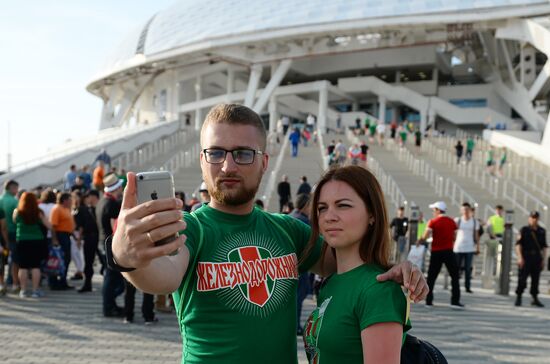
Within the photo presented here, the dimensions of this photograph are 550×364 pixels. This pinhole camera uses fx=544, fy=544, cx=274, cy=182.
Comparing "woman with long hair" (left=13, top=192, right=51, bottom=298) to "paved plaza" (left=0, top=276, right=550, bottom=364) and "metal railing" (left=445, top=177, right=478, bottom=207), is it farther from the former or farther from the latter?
"metal railing" (left=445, top=177, right=478, bottom=207)

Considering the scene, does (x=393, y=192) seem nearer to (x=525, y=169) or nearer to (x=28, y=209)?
(x=525, y=169)

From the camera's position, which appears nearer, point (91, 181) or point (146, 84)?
point (91, 181)

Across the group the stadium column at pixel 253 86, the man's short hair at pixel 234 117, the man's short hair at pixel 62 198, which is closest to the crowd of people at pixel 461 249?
the man's short hair at pixel 62 198

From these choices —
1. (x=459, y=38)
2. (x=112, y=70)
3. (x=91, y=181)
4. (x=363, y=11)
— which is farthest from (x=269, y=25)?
(x=91, y=181)

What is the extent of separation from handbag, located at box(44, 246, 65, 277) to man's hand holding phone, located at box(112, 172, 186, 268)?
6813mm

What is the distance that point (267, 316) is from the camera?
6.57 feet

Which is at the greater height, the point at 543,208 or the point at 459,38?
the point at 459,38

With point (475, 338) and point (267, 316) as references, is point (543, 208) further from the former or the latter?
point (267, 316)

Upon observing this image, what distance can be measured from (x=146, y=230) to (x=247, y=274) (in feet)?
2.29

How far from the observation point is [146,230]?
136 centimetres

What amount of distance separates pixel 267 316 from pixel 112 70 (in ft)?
155

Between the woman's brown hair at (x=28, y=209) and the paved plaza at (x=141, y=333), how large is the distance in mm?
1090

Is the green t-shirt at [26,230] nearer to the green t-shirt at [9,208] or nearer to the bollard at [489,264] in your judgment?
the green t-shirt at [9,208]

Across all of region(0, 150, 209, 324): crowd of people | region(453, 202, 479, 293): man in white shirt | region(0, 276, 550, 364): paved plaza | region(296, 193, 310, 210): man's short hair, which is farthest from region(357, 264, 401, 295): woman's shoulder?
region(453, 202, 479, 293): man in white shirt
